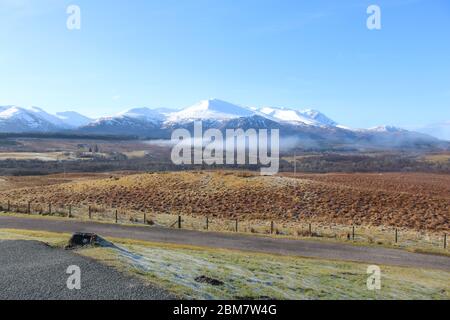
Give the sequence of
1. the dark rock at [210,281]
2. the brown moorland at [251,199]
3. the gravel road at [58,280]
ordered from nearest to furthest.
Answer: the gravel road at [58,280] < the dark rock at [210,281] < the brown moorland at [251,199]

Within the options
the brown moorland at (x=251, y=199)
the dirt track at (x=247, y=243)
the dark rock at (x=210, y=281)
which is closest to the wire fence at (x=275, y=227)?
the dirt track at (x=247, y=243)

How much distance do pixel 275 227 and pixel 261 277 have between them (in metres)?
26.2

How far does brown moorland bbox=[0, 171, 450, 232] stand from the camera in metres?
53.8

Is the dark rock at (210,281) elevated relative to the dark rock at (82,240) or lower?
lower

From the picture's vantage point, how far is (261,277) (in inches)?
744

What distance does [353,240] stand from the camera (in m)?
37.1

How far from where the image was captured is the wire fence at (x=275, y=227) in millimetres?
38344

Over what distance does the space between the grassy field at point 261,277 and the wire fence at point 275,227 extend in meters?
13.8

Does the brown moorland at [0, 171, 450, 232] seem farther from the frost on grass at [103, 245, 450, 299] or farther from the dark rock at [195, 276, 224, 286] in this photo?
the dark rock at [195, 276, 224, 286]

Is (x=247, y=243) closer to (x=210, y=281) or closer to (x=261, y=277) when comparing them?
(x=261, y=277)

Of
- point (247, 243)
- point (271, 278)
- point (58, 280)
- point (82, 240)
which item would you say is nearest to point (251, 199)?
point (247, 243)

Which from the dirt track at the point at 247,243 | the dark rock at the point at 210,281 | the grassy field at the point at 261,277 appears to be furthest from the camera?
the dirt track at the point at 247,243

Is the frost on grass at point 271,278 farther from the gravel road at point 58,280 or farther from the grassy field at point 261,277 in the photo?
the gravel road at point 58,280
